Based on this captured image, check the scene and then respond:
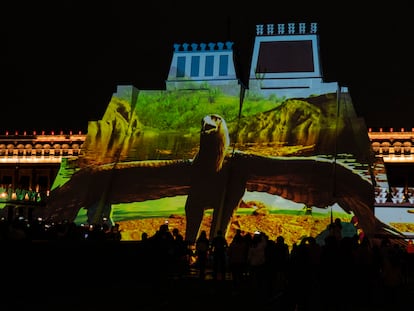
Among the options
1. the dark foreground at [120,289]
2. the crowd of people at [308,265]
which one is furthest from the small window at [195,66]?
the dark foreground at [120,289]

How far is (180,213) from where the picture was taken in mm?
42938

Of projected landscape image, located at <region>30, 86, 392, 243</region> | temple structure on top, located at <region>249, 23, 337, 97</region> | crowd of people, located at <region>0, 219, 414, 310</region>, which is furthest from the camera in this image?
temple structure on top, located at <region>249, 23, 337, 97</region>

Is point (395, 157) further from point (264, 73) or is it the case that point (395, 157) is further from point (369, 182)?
point (369, 182)

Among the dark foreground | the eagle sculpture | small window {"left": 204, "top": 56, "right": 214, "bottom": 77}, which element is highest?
small window {"left": 204, "top": 56, "right": 214, "bottom": 77}

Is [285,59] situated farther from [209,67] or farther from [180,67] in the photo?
[180,67]

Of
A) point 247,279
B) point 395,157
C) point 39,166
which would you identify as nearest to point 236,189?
point 247,279

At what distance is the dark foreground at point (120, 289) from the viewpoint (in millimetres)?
15852

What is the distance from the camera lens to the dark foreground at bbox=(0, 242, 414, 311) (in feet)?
52.0

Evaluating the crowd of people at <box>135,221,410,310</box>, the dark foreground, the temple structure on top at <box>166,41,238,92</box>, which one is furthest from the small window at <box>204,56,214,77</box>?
the dark foreground

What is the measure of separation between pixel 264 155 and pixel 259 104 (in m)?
5.87

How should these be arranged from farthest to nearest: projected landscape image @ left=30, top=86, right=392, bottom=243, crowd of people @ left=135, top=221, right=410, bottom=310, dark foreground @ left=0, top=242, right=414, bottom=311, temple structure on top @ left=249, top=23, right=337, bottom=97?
temple structure on top @ left=249, top=23, right=337, bottom=97
projected landscape image @ left=30, top=86, right=392, bottom=243
dark foreground @ left=0, top=242, right=414, bottom=311
crowd of people @ left=135, top=221, right=410, bottom=310

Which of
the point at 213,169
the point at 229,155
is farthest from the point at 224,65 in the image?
the point at 213,169

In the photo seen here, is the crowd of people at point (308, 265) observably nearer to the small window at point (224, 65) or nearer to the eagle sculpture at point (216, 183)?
the eagle sculpture at point (216, 183)

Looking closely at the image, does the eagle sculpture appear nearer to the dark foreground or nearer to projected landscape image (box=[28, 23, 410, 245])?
projected landscape image (box=[28, 23, 410, 245])
